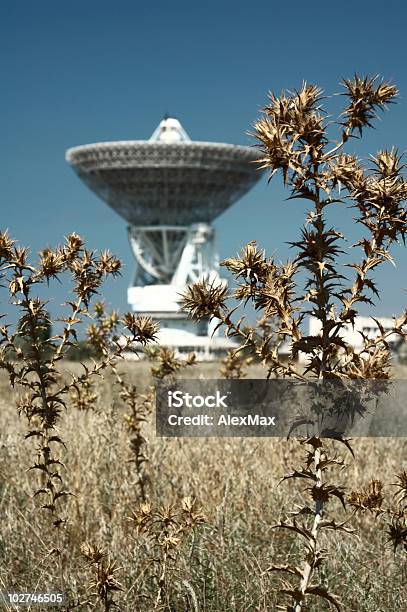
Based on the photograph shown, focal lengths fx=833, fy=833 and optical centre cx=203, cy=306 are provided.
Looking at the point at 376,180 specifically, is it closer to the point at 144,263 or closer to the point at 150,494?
the point at 150,494

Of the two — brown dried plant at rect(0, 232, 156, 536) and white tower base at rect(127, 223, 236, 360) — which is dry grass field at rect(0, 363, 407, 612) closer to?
brown dried plant at rect(0, 232, 156, 536)

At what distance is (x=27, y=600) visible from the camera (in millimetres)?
3652

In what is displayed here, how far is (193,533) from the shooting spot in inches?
148

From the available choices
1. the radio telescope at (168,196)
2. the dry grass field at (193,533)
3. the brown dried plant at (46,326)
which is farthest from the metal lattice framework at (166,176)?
the brown dried plant at (46,326)

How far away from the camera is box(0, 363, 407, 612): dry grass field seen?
364 cm

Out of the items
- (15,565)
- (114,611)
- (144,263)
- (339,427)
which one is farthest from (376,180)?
(144,263)

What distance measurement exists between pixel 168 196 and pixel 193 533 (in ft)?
150

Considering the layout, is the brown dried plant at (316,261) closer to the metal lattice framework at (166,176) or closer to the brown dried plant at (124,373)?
the brown dried plant at (124,373)

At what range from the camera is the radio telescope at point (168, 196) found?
1801 inches

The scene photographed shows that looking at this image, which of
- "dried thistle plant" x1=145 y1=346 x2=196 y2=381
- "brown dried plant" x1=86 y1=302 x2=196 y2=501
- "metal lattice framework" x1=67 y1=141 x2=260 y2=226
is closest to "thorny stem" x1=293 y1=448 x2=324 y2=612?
"brown dried plant" x1=86 y1=302 x2=196 y2=501

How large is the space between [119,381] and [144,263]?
1999 inches

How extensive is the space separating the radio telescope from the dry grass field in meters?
33.4

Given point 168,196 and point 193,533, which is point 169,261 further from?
point 193,533

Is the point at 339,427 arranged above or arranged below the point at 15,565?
above
